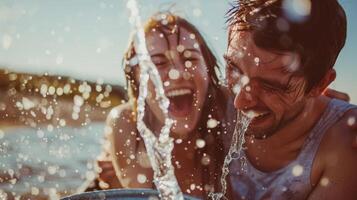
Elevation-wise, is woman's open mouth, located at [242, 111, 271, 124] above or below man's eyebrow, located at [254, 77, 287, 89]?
below

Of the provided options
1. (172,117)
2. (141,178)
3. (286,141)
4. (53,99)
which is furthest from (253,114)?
(53,99)

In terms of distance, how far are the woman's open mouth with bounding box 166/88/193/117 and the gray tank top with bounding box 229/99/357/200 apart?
212 mm

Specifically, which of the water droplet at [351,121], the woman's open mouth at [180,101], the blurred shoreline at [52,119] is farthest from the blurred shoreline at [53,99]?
the water droplet at [351,121]

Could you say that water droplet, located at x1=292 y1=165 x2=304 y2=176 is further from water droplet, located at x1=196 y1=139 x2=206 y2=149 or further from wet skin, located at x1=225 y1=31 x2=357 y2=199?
water droplet, located at x1=196 y1=139 x2=206 y2=149

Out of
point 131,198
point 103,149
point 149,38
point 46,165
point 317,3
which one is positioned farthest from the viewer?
point 46,165

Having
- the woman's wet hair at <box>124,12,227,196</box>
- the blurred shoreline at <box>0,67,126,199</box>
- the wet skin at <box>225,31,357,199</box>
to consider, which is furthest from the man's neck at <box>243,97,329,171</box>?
the blurred shoreline at <box>0,67,126,199</box>

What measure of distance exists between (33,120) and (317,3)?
107 cm

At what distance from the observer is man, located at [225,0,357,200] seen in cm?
143

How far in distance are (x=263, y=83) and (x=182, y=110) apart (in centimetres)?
26

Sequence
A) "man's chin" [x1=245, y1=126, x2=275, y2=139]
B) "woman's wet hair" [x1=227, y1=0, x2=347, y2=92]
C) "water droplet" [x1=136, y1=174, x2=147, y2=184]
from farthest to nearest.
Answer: "water droplet" [x1=136, y1=174, x2=147, y2=184], "man's chin" [x1=245, y1=126, x2=275, y2=139], "woman's wet hair" [x1=227, y1=0, x2=347, y2=92]

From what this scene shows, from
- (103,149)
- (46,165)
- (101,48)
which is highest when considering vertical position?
(101,48)

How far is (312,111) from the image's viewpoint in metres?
1.48

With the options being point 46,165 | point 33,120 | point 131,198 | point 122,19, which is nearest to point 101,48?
point 122,19

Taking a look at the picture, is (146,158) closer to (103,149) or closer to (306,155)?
(103,149)
